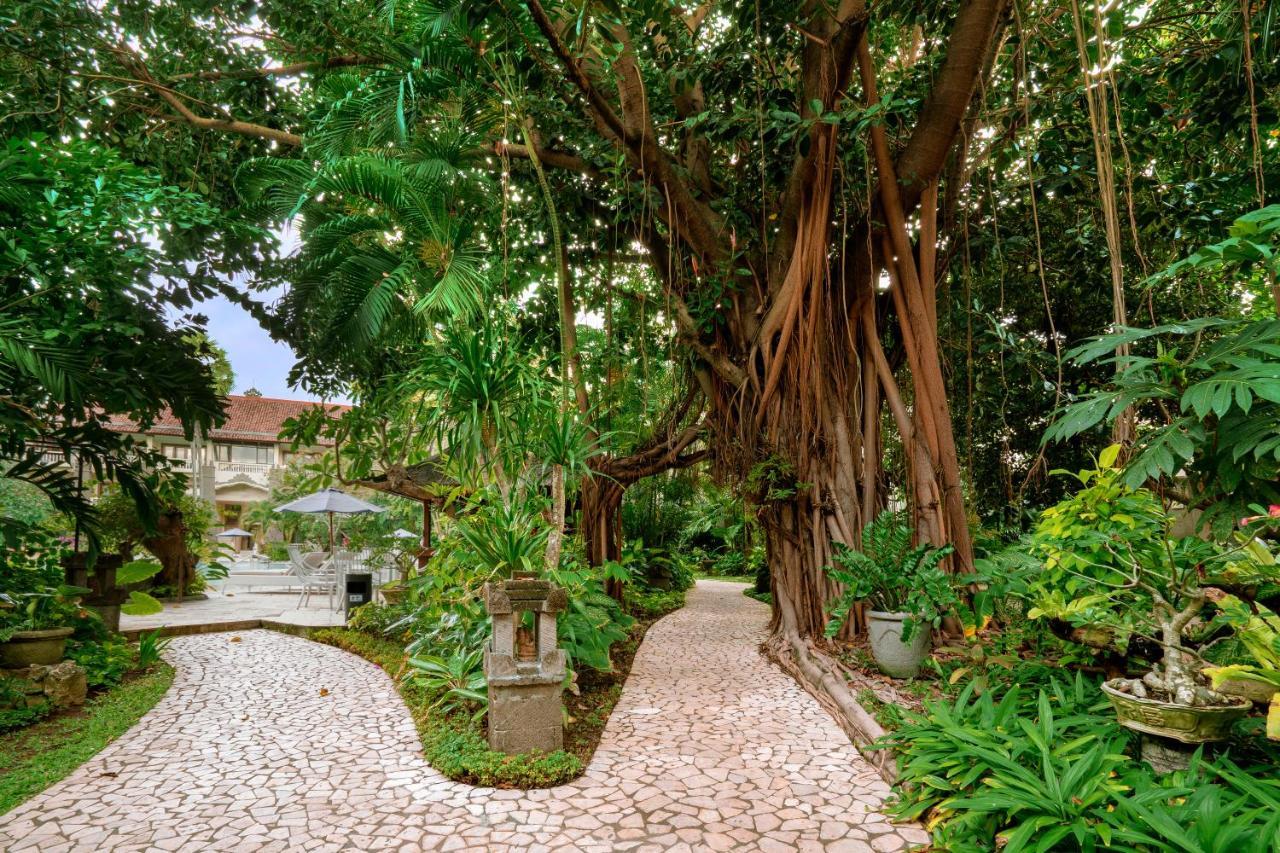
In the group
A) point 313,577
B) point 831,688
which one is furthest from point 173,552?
point 831,688

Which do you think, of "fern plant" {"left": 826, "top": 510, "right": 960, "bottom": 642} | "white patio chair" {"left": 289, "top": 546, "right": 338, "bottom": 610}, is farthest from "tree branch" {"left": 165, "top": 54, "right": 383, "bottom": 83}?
"white patio chair" {"left": 289, "top": 546, "right": 338, "bottom": 610}

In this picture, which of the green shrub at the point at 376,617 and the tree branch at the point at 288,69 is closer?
the tree branch at the point at 288,69

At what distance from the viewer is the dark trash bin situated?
262 inches

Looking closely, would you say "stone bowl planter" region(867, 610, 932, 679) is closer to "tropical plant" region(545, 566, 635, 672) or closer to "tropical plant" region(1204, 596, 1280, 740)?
"tropical plant" region(545, 566, 635, 672)

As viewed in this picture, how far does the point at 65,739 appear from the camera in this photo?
3162 mm

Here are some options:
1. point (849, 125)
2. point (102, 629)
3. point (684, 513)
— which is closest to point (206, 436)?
point (102, 629)

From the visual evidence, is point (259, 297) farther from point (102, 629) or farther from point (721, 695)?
point (721, 695)

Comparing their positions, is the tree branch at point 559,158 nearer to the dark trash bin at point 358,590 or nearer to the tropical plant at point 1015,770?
the tropical plant at point 1015,770

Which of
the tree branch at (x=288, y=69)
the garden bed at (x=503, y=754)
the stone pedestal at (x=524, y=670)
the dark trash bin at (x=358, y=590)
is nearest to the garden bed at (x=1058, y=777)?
the garden bed at (x=503, y=754)

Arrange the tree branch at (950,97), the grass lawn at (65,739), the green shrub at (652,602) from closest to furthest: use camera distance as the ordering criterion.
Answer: the grass lawn at (65,739)
the tree branch at (950,97)
the green shrub at (652,602)

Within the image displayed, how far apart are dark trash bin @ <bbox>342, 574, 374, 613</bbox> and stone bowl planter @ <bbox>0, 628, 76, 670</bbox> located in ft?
9.22

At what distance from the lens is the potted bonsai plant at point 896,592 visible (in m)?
3.51

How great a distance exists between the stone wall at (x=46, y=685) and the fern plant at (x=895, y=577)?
4.26 meters

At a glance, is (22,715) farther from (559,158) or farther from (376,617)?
(559,158)
